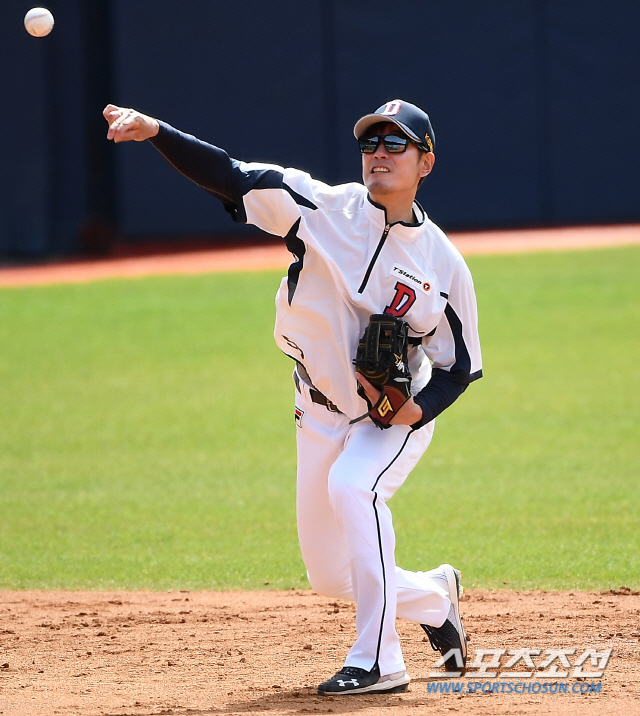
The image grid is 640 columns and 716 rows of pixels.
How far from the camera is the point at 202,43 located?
21875mm

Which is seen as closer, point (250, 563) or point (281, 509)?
point (250, 563)

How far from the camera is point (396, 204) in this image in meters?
3.94

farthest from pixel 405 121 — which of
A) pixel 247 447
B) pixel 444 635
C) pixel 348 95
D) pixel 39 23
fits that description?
pixel 348 95

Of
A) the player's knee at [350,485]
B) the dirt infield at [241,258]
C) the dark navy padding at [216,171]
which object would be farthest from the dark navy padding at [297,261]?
the dirt infield at [241,258]

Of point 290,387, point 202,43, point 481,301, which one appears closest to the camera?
point 290,387

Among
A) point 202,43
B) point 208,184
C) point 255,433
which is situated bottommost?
point 255,433

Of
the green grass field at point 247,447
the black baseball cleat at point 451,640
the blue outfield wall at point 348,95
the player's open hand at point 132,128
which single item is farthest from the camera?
the blue outfield wall at point 348,95

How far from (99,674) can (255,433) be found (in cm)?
553

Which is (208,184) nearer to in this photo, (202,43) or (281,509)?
(281,509)

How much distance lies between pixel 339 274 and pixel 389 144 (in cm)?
49

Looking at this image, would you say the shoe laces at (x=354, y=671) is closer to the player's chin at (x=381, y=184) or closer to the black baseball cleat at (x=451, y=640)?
the black baseball cleat at (x=451, y=640)

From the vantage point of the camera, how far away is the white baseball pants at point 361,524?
12.1 ft

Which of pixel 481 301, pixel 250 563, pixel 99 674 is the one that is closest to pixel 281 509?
pixel 250 563

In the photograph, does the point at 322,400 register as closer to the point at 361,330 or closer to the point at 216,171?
the point at 361,330
